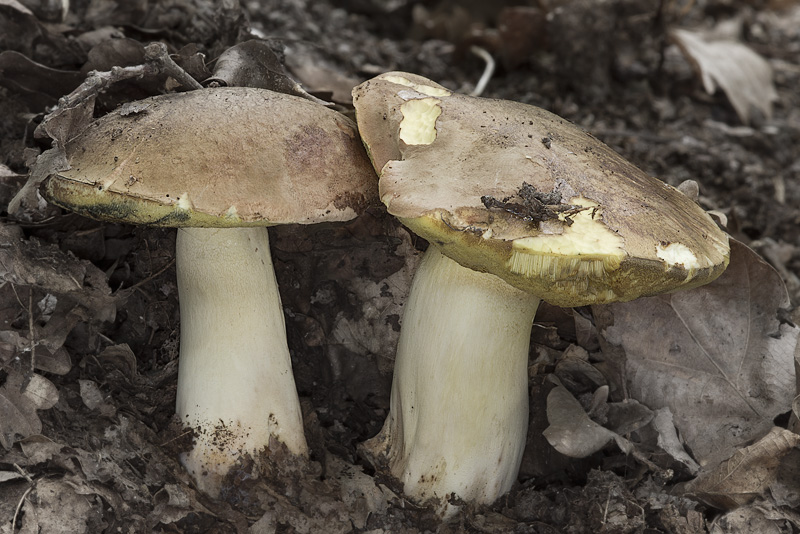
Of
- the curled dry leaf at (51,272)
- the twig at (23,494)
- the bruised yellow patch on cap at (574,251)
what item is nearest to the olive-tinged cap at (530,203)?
the bruised yellow patch on cap at (574,251)

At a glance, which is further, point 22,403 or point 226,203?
point 22,403

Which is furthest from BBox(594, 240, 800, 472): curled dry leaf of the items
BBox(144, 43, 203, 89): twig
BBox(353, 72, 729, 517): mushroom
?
BBox(144, 43, 203, 89): twig

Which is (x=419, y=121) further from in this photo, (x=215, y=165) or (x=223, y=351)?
(x=223, y=351)

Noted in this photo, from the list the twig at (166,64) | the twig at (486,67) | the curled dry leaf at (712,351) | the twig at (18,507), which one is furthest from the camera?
the twig at (486,67)

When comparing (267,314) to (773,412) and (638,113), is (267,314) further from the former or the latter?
(638,113)

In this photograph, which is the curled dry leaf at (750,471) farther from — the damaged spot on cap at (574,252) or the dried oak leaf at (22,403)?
the dried oak leaf at (22,403)

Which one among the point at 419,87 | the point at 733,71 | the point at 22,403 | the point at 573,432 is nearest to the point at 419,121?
the point at 419,87

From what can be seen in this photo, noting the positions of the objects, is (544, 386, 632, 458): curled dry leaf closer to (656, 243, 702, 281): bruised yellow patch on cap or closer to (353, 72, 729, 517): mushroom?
(353, 72, 729, 517): mushroom
